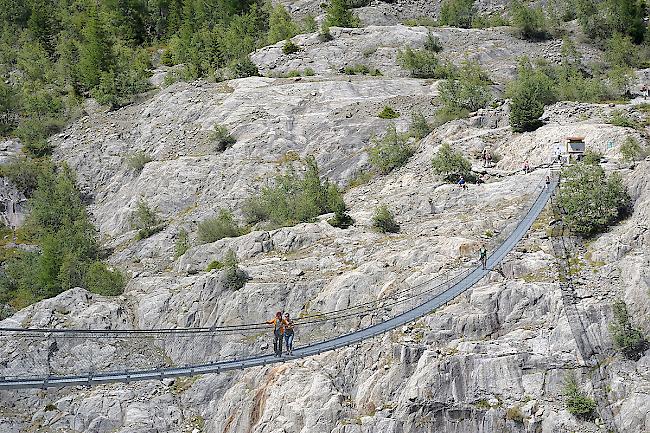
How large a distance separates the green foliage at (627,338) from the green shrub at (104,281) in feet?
94.9

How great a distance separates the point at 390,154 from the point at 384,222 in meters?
9.99

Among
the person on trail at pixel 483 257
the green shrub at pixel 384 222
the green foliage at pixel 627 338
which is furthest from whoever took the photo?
the green shrub at pixel 384 222

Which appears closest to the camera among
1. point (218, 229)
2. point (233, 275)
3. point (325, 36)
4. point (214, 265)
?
point (233, 275)

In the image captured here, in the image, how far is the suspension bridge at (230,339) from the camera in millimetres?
29141

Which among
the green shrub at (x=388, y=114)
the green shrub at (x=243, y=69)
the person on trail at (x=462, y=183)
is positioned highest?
the green shrub at (x=243, y=69)

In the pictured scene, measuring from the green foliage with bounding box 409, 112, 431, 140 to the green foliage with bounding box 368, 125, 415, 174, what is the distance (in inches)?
78.0

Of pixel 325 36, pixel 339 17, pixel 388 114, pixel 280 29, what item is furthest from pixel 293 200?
pixel 339 17

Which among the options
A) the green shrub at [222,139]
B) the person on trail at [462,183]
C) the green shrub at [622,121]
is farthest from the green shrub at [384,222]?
the green shrub at [222,139]

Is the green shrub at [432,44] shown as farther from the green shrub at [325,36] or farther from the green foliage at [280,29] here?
the green foliage at [280,29]

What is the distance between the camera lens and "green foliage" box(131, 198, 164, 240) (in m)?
56.3

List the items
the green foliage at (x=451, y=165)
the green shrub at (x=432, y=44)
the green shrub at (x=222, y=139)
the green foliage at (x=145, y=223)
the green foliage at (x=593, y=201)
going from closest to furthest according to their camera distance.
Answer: the green foliage at (x=593, y=201) → the green foliage at (x=451, y=165) → the green foliage at (x=145, y=223) → the green shrub at (x=222, y=139) → the green shrub at (x=432, y=44)

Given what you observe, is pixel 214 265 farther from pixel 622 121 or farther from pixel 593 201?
pixel 622 121

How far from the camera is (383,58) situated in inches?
3024

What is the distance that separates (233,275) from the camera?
40.9 meters
